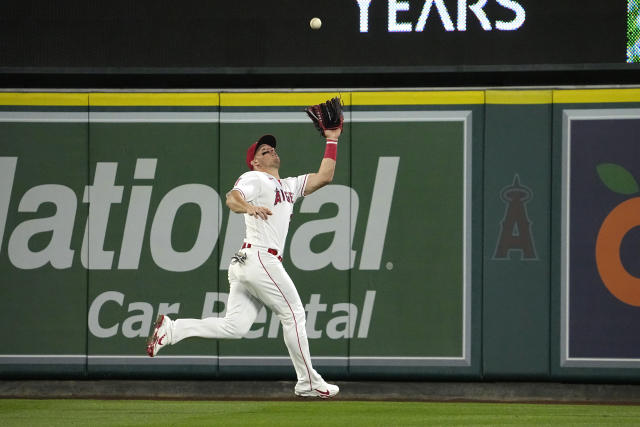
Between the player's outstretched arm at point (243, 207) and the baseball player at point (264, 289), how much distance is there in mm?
24

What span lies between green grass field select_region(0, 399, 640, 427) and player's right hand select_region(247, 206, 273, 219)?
150 cm

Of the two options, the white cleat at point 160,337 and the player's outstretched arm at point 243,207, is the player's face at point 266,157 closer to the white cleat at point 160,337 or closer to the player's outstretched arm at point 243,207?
the player's outstretched arm at point 243,207

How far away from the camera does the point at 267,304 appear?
666cm

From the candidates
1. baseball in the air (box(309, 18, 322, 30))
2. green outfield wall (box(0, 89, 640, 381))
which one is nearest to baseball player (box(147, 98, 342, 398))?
baseball in the air (box(309, 18, 322, 30))

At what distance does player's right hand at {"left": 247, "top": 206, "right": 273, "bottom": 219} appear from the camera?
248 inches

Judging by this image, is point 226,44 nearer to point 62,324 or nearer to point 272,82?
point 272,82

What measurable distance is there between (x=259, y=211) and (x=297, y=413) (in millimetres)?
1945

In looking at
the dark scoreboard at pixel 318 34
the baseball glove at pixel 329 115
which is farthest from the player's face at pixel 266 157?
the dark scoreboard at pixel 318 34

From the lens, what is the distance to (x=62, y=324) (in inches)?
359

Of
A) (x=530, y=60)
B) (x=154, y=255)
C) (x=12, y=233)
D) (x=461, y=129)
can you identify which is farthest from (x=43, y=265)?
(x=530, y=60)

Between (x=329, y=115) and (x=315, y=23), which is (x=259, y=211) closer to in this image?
(x=329, y=115)

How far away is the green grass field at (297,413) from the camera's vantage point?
7.03m

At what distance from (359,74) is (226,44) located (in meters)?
1.21

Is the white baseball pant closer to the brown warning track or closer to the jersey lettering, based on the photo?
the jersey lettering
